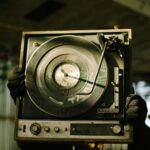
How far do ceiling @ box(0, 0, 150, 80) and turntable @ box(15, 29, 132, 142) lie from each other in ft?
8.20

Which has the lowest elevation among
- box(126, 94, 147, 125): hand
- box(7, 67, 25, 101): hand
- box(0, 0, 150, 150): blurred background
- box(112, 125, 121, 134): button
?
box(112, 125, 121, 134): button

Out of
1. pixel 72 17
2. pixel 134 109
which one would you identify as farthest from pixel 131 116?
pixel 72 17

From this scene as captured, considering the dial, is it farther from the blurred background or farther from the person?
the blurred background

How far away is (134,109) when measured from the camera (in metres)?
1.45

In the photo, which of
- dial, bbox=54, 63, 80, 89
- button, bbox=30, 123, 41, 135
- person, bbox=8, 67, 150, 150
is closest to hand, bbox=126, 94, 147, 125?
person, bbox=8, 67, 150, 150

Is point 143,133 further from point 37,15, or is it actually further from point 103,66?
point 37,15

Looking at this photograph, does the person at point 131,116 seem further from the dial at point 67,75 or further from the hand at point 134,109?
the dial at point 67,75

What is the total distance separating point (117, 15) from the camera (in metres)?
4.64

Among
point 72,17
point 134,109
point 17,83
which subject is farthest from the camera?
point 72,17

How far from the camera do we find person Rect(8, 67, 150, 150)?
4.80 feet

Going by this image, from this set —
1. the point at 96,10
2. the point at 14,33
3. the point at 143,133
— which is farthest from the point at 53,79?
the point at 14,33

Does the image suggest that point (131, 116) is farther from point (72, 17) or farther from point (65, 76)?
point (72, 17)

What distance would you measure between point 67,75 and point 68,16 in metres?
3.32

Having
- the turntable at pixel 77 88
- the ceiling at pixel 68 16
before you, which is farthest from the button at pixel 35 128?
the ceiling at pixel 68 16
